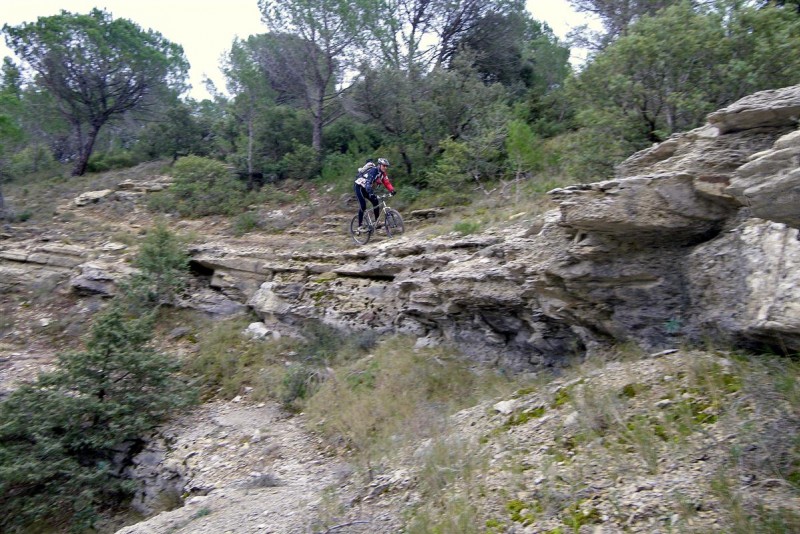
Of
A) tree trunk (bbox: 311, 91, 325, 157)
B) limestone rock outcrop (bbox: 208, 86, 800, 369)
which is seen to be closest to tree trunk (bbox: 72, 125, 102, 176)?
tree trunk (bbox: 311, 91, 325, 157)

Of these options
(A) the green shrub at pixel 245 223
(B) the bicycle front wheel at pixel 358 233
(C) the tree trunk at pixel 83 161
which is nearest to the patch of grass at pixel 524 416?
(B) the bicycle front wheel at pixel 358 233

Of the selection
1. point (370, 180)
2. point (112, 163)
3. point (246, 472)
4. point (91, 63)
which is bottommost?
point (246, 472)

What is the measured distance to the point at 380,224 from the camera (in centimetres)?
1234

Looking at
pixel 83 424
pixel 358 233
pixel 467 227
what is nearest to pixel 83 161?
pixel 358 233

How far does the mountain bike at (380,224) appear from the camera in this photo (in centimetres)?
1210

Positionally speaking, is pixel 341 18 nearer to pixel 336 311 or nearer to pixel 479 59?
pixel 479 59

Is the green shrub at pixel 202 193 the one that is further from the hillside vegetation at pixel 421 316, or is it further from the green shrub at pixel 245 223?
the green shrub at pixel 245 223

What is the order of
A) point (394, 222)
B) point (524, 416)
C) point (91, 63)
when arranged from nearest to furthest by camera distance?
point (524, 416) → point (394, 222) → point (91, 63)

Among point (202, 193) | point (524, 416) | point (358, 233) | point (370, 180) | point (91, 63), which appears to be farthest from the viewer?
point (91, 63)

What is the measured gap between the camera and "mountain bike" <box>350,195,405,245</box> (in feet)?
39.7

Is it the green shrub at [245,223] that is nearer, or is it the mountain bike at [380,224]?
the mountain bike at [380,224]

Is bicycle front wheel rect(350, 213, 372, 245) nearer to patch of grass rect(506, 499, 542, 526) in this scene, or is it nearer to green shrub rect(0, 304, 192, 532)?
green shrub rect(0, 304, 192, 532)

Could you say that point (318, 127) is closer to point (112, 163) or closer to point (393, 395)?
point (112, 163)

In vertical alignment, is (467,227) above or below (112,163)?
below
